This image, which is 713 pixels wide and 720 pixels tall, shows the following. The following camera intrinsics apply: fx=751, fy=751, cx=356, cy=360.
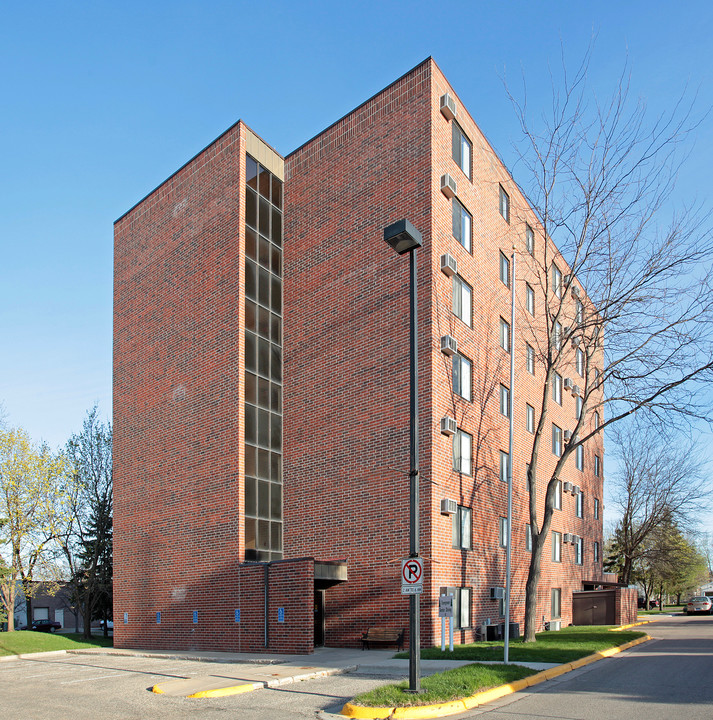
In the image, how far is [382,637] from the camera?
2103 cm

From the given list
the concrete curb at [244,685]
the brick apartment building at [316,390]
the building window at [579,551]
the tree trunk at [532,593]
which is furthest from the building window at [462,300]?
the building window at [579,551]

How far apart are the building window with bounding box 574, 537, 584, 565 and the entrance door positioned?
20077mm

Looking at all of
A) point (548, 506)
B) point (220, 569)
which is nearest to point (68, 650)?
point (220, 569)

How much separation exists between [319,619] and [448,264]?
460 inches

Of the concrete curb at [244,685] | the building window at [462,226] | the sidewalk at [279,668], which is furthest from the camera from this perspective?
the building window at [462,226]

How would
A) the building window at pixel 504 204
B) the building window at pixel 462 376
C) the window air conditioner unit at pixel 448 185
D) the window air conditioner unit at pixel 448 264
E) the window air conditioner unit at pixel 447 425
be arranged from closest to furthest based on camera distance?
the window air conditioner unit at pixel 447 425 < the window air conditioner unit at pixel 448 264 < the window air conditioner unit at pixel 448 185 < the building window at pixel 462 376 < the building window at pixel 504 204

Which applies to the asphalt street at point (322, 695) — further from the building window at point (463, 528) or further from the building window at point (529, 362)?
the building window at point (529, 362)

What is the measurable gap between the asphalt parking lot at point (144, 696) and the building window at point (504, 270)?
1759cm

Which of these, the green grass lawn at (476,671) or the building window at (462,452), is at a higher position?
the building window at (462,452)

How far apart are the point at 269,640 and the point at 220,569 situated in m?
3.35

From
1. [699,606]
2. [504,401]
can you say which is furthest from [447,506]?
[699,606]

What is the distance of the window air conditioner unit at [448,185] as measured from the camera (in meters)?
23.8

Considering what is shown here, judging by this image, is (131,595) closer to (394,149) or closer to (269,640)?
(269,640)

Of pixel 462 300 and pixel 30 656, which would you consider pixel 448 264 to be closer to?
pixel 462 300
